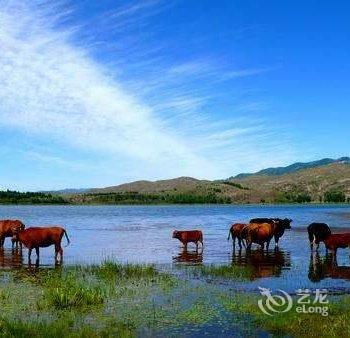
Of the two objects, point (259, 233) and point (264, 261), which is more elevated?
point (259, 233)

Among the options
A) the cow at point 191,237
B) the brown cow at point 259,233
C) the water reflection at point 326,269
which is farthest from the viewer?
the cow at point 191,237

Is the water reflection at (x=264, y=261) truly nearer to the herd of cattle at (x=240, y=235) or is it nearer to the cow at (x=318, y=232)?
the herd of cattle at (x=240, y=235)

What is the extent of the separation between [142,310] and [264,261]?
41.5 ft

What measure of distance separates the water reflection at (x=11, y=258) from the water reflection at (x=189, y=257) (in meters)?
7.35

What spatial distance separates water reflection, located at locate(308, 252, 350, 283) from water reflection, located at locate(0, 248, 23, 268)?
493 inches

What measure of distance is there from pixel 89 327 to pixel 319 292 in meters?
7.89

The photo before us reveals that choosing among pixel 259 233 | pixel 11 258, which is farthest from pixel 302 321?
pixel 11 258

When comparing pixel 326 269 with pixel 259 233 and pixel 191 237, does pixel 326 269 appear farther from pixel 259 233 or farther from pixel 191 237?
pixel 191 237

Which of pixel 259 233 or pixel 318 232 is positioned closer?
pixel 259 233

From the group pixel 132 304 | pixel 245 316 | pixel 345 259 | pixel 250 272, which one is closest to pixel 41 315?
pixel 132 304

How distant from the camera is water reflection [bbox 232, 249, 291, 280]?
22.8 metres

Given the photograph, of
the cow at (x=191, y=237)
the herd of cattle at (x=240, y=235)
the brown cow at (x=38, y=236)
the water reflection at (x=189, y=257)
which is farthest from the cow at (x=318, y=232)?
the brown cow at (x=38, y=236)

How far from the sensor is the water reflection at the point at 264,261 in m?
22.8

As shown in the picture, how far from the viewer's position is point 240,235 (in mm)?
33125
